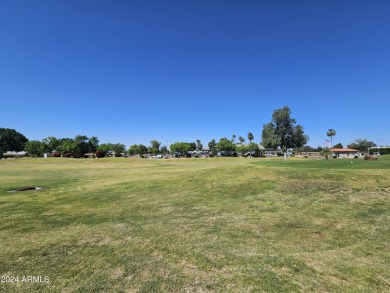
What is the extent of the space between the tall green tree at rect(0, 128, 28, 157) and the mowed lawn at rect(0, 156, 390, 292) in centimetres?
16085

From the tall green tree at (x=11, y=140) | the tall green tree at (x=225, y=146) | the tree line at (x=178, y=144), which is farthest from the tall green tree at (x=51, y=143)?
the tall green tree at (x=225, y=146)

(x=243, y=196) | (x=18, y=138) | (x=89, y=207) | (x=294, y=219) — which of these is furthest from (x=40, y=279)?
(x=18, y=138)

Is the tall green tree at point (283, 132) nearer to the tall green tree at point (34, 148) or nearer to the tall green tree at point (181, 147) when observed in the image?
the tall green tree at point (181, 147)

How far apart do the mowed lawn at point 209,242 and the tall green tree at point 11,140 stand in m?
161

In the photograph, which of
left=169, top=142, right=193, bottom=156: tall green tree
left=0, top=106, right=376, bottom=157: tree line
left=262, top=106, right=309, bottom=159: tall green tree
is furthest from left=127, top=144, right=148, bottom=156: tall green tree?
left=262, top=106, right=309, bottom=159: tall green tree

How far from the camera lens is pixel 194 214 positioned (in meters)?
8.24

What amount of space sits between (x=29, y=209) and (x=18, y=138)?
164994mm

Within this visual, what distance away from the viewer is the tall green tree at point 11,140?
445ft

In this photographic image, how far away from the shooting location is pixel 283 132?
61.5 meters

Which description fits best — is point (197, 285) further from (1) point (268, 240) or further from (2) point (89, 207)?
(2) point (89, 207)

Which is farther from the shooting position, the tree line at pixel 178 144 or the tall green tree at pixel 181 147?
the tall green tree at pixel 181 147

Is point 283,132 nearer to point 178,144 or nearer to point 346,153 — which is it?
point 346,153

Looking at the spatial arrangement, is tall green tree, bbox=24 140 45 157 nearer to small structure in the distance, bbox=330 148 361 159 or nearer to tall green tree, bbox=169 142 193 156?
tall green tree, bbox=169 142 193 156

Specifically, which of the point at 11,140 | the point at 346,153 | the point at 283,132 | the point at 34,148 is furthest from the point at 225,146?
the point at 11,140
